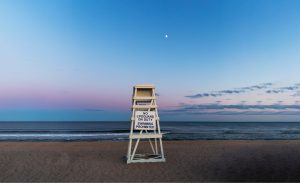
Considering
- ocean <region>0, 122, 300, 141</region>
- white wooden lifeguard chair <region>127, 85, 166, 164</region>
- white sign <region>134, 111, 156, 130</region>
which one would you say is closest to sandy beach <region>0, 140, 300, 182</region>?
white wooden lifeguard chair <region>127, 85, 166, 164</region>

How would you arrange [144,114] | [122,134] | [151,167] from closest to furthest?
[151,167]
[144,114]
[122,134]

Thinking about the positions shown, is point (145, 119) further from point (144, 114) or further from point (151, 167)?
point (151, 167)

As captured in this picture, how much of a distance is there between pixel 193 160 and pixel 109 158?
325 centimetres

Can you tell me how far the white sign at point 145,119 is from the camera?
10.8 m

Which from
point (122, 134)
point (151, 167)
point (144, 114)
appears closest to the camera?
point (151, 167)

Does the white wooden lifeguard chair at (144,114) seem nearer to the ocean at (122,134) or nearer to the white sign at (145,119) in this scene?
the white sign at (145,119)

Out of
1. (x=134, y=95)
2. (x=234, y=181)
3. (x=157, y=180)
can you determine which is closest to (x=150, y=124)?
(x=134, y=95)

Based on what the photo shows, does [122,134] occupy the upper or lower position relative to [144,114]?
lower

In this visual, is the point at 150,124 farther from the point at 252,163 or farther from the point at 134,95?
the point at 252,163

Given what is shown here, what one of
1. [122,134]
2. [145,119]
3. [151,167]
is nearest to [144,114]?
[145,119]

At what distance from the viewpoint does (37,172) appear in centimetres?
1000

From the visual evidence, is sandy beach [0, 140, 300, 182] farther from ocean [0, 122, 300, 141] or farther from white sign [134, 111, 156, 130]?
ocean [0, 122, 300, 141]

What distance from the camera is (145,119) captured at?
10930mm

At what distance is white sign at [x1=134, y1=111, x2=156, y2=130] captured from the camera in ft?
35.6
